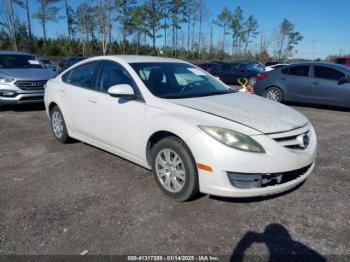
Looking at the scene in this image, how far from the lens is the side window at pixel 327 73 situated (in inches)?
350

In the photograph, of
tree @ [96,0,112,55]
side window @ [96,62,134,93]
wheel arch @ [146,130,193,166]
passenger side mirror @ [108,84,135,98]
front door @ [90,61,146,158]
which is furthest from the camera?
tree @ [96,0,112,55]

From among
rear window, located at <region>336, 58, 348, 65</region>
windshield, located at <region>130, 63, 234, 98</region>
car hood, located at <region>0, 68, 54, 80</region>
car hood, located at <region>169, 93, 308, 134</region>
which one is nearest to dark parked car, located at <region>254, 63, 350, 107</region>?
windshield, located at <region>130, 63, 234, 98</region>

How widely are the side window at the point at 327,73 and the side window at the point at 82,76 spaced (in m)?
7.27

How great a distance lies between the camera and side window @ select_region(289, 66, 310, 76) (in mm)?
9522

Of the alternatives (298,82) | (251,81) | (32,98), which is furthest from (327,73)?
(32,98)

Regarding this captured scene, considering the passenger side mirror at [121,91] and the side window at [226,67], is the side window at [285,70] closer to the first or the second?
the passenger side mirror at [121,91]

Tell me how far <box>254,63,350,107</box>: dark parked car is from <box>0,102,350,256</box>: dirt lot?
495cm

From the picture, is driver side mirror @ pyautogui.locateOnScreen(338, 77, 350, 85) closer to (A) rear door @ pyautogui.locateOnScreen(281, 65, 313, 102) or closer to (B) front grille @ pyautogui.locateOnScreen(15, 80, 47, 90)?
(A) rear door @ pyautogui.locateOnScreen(281, 65, 313, 102)

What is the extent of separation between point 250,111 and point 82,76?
2704mm

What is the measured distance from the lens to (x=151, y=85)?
3795 millimetres

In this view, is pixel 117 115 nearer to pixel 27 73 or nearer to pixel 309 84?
pixel 27 73

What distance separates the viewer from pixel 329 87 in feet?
29.3

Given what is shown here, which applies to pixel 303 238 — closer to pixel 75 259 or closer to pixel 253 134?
pixel 253 134

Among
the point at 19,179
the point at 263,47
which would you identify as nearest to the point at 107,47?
the point at 263,47
